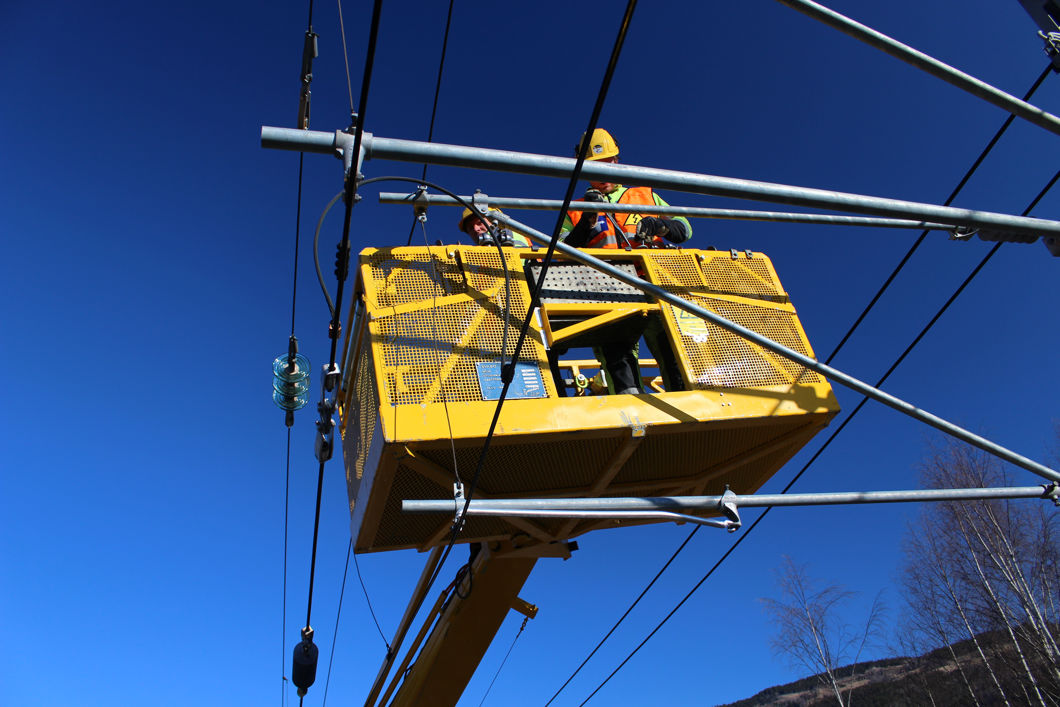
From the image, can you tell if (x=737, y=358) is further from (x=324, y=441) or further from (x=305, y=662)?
(x=305, y=662)

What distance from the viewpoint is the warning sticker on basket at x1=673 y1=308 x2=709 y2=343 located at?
20.3ft

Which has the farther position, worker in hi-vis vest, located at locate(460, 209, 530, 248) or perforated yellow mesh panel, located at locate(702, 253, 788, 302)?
perforated yellow mesh panel, located at locate(702, 253, 788, 302)

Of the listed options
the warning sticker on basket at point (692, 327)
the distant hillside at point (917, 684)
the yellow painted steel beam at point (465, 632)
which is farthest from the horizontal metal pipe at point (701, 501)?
the distant hillside at point (917, 684)

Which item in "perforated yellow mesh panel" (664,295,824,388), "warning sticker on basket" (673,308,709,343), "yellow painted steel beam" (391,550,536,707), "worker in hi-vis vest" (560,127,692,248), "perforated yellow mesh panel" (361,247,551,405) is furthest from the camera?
"yellow painted steel beam" (391,550,536,707)

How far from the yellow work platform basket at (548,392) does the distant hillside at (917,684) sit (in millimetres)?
19313

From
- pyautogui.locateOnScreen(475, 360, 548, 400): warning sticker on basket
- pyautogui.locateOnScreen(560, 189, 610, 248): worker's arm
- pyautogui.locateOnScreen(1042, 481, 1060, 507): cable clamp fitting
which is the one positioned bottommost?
pyautogui.locateOnScreen(1042, 481, 1060, 507): cable clamp fitting

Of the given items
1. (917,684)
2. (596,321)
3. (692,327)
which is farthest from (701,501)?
(917,684)

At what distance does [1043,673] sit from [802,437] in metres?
19.6

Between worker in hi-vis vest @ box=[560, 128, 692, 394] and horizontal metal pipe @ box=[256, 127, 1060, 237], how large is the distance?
252 cm

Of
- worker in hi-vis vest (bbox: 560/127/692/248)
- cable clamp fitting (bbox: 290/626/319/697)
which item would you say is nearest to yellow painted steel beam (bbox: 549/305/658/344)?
worker in hi-vis vest (bbox: 560/127/692/248)

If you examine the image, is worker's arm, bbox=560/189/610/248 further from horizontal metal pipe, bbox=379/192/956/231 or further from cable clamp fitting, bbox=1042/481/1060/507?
cable clamp fitting, bbox=1042/481/1060/507

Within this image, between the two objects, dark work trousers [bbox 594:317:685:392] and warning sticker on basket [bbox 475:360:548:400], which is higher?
dark work trousers [bbox 594:317:685:392]

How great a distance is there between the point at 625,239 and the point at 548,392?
89.2 inches

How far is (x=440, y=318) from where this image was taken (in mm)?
5852
